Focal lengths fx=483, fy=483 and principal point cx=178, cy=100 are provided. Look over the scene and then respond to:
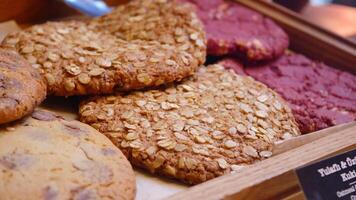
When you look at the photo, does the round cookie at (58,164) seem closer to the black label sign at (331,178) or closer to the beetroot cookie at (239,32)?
the black label sign at (331,178)

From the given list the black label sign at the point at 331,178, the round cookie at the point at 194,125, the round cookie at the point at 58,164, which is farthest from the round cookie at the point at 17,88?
the black label sign at the point at 331,178

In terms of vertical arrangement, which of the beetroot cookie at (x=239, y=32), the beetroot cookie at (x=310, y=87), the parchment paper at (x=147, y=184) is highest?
the beetroot cookie at (x=239, y=32)

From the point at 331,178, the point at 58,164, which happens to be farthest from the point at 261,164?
the point at 58,164

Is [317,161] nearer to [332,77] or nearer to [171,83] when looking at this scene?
[171,83]

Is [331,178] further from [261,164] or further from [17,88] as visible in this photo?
[17,88]

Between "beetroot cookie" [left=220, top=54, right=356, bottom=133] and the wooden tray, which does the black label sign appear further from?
"beetroot cookie" [left=220, top=54, right=356, bottom=133]

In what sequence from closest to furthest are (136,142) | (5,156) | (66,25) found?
(5,156), (136,142), (66,25)

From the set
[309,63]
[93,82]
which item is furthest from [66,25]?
[309,63]
